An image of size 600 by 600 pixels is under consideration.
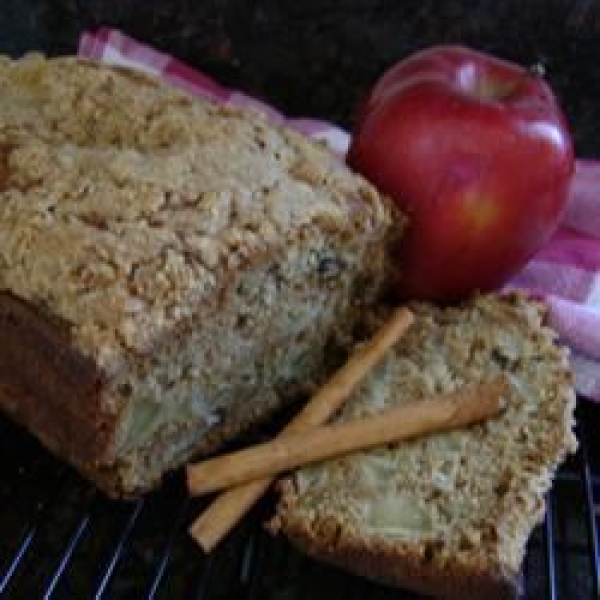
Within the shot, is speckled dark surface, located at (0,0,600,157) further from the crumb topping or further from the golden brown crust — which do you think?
the golden brown crust

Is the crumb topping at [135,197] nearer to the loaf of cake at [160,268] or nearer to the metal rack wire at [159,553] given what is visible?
the loaf of cake at [160,268]

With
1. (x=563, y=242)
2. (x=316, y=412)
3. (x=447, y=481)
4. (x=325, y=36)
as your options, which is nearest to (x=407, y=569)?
(x=447, y=481)

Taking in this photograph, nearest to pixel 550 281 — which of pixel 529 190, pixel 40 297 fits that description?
pixel 529 190

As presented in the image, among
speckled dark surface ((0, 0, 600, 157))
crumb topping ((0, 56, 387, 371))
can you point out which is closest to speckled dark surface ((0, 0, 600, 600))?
speckled dark surface ((0, 0, 600, 157))

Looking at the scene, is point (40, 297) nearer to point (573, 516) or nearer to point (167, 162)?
point (167, 162)

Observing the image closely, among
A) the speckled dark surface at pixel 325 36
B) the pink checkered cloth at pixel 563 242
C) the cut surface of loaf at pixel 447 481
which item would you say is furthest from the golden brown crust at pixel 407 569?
the speckled dark surface at pixel 325 36
